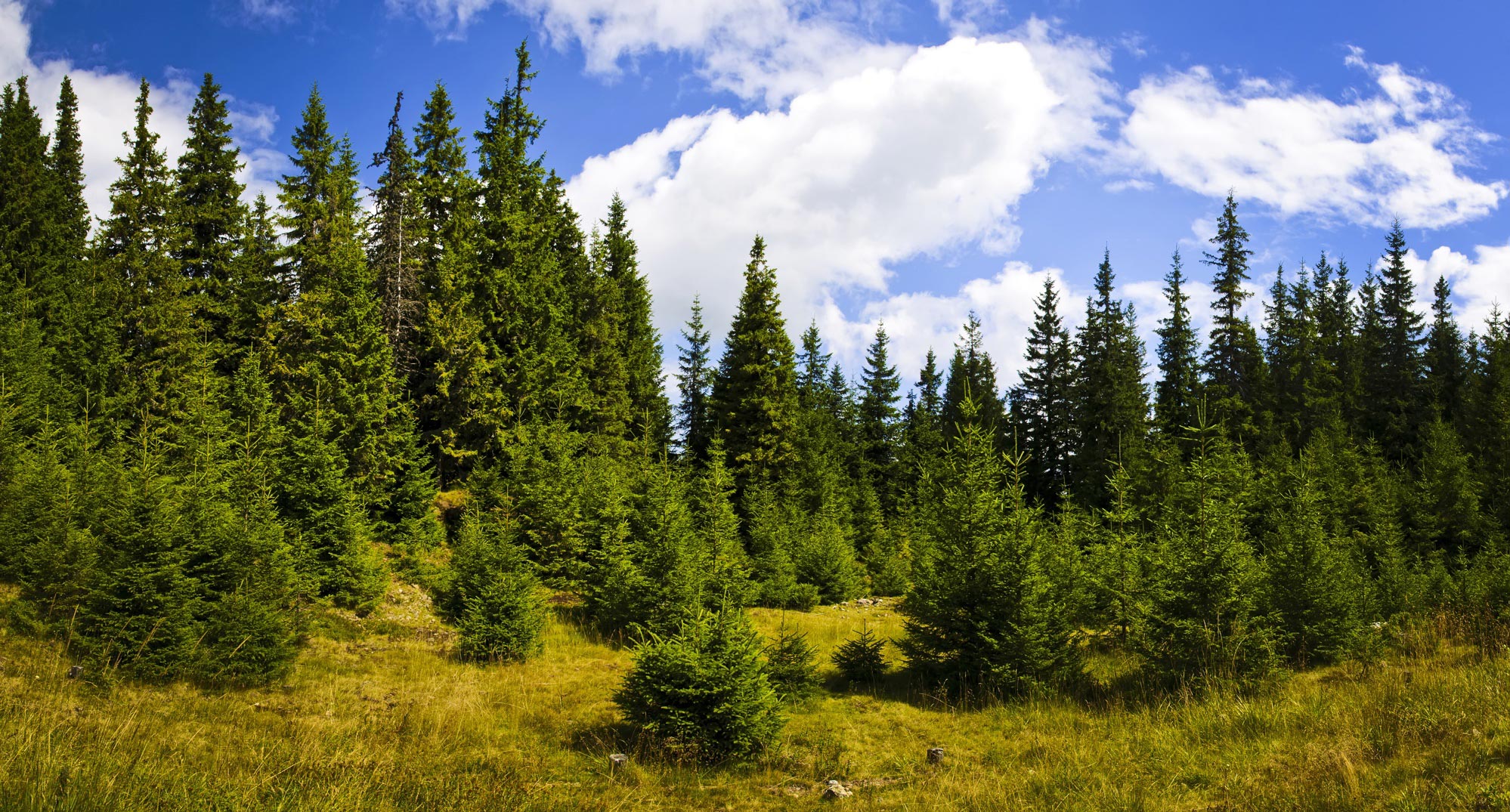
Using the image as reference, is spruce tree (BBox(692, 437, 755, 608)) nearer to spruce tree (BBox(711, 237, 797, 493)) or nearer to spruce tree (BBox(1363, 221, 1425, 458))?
spruce tree (BBox(711, 237, 797, 493))

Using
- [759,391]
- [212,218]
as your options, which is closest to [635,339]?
[759,391]

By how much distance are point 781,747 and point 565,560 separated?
15.6m

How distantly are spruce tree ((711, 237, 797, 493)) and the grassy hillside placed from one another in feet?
68.8

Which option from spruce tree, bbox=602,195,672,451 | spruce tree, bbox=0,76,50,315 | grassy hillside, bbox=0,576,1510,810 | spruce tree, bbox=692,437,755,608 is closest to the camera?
grassy hillside, bbox=0,576,1510,810

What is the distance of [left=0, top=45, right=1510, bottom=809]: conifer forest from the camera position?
8.66 meters

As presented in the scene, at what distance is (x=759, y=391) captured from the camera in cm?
3584

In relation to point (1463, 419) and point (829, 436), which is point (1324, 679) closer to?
point (829, 436)

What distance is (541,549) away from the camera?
24344 millimetres

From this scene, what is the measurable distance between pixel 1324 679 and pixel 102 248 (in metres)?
46.1

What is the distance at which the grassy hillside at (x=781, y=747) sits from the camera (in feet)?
20.8

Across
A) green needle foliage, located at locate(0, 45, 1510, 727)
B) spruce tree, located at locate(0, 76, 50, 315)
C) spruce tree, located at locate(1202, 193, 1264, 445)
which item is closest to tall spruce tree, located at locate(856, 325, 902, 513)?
green needle foliage, located at locate(0, 45, 1510, 727)

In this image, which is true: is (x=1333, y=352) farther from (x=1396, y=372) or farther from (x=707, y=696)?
(x=707, y=696)

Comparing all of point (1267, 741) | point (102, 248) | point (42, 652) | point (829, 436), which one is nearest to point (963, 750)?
point (1267, 741)

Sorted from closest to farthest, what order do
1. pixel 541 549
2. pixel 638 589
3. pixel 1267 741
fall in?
pixel 1267 741
pixel 638 589
pixel 541 549
